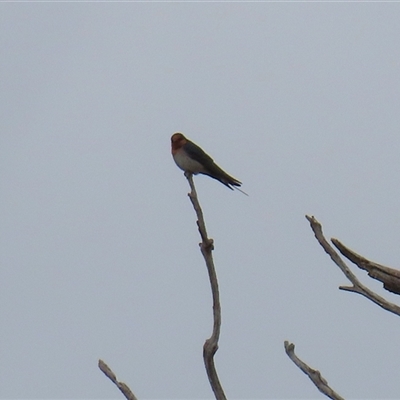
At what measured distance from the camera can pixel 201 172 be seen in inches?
502

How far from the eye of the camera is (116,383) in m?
6.00

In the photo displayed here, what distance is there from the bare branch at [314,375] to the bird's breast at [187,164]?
658 cm

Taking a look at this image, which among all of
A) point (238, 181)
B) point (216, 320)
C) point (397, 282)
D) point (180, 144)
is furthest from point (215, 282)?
point (180, 144)

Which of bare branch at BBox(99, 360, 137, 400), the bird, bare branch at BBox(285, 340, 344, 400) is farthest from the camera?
the bird

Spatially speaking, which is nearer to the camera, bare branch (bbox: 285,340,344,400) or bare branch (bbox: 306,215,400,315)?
bare branch (bbox: 285,340,344,400)

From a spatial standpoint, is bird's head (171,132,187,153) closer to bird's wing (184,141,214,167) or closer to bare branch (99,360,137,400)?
bird's wing (184,141,214,167)

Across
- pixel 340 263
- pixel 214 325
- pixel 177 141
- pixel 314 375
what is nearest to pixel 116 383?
pixel 214 325

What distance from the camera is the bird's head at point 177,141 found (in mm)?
12984

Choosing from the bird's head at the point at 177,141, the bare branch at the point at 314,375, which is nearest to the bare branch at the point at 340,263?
the bare branch at the point at 314,375

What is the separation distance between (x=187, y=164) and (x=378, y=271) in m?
6.74

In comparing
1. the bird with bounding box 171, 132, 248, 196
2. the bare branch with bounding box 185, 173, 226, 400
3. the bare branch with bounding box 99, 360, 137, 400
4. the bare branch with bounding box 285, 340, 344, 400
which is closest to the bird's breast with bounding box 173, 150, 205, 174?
the bird with bounding box 171, 132, 248, 196

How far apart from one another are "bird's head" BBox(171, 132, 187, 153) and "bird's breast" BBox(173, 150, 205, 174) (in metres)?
0.34

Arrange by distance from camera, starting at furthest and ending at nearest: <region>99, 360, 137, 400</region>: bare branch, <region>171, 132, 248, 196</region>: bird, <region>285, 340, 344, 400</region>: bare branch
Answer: <region>171, 132, 248, 196</region>: bird, <region>99, 360, 137, 400</region>: bare branch, <region>285, 340, 344, 400</region>: bare branch

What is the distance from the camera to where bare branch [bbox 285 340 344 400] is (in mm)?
5573
